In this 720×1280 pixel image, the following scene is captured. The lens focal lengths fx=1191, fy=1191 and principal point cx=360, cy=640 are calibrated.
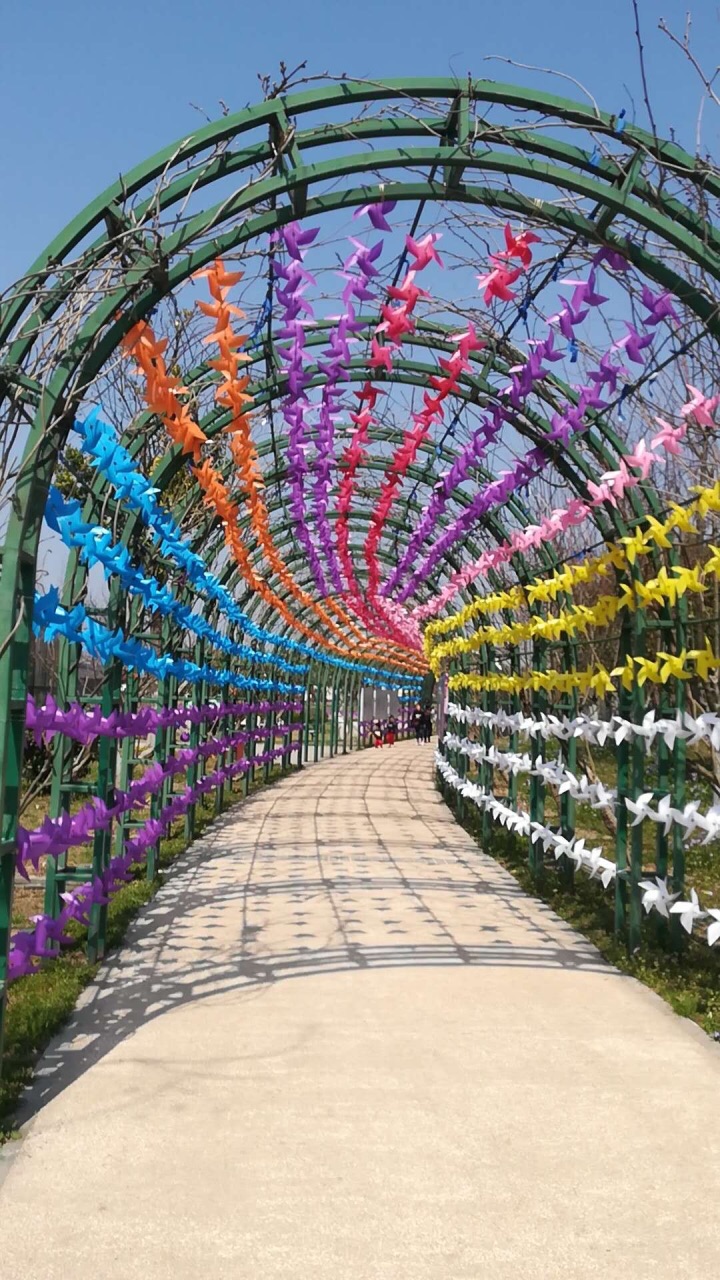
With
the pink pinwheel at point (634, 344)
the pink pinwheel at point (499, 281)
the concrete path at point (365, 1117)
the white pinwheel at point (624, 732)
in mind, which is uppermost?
the pink pinwheel at point (499, 281)

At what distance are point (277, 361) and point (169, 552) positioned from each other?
1.57 meters

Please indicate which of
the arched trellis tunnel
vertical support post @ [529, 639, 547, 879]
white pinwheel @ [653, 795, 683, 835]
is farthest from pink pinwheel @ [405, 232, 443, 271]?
vertical support post @ [529, 639, 547, 879]

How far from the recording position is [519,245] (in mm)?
4895

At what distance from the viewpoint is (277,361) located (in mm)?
7641

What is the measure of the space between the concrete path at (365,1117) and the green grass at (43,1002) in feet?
0.32

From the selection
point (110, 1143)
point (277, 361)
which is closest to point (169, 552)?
point (277, 361)

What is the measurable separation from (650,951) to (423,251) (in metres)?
4.00

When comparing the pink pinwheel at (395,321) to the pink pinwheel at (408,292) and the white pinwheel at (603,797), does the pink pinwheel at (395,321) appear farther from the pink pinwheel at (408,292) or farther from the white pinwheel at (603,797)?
the white pinwheel at (603,797)

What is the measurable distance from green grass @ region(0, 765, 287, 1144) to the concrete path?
0.32 ft

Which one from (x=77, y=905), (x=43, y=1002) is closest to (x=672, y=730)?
(x=77, y=905)

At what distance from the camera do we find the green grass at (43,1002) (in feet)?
14.2

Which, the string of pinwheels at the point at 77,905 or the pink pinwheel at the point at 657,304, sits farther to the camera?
the pink pinwheel at the point at 657,304

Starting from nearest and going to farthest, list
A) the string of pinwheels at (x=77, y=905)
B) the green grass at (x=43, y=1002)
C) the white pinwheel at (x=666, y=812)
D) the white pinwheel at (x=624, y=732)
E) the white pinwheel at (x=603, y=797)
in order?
1. the green grass at (x=43, y=1002)
2. the string of pinwheels at (x=77, y=905)
3. the white pinwheel at (x=666, y=812)
4. the white pinwheel at (x=624, y=732)
5. the white pinwheel at (x=603, y=797)

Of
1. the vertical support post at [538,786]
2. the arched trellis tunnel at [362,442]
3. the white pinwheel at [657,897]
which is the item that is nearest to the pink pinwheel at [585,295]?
the arched trellis tunnel at [362,442]
